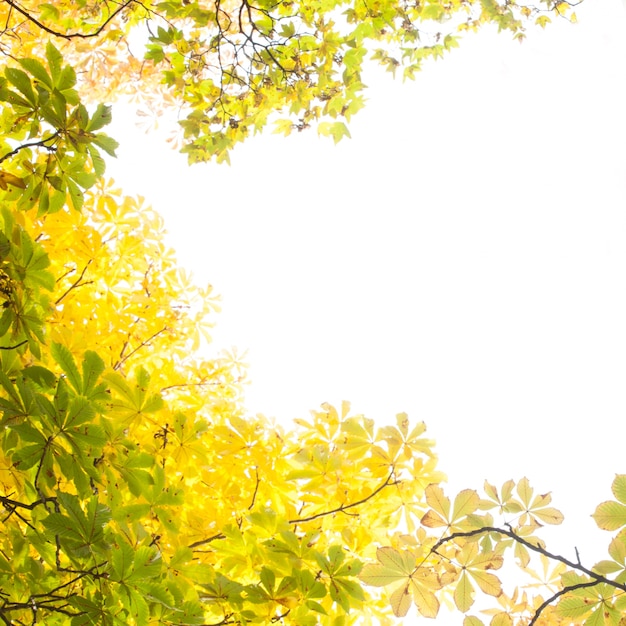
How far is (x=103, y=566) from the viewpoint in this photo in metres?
0.94

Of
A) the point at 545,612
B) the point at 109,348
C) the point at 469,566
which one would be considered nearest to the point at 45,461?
the point at 469,566

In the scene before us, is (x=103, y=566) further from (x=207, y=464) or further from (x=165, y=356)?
(x=165, y=356)

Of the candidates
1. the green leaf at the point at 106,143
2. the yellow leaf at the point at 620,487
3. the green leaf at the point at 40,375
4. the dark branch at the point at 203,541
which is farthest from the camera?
the dark branch at the point at 203,541

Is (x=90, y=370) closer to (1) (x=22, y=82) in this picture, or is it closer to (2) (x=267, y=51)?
(1) (x=22, y=82)

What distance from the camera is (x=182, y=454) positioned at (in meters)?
1.53

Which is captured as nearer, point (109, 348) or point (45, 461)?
point (45, 461)

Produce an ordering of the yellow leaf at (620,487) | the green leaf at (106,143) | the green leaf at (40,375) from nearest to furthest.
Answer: the green leaf at (40,375)
the yellow leaf at (620,487)
the green leaf at (106,143)

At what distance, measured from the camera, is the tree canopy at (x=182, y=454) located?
0.91 meters

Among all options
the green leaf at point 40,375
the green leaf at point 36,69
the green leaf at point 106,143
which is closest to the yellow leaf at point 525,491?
the green leaf at point 40,375

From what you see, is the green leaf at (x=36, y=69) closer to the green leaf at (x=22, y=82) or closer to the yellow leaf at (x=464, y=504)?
the green leaf at (x=22, y=82)

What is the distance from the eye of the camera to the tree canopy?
0.91 meters

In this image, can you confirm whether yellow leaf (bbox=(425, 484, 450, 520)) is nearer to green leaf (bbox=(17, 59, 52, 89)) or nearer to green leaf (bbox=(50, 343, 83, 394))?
green leaf (bbox=(50, 343, 83, 394))

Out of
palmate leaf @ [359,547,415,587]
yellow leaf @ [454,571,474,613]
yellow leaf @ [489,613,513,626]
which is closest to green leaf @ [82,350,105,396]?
palmate leaf @ [359,547,415,587]

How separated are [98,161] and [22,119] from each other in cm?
19
